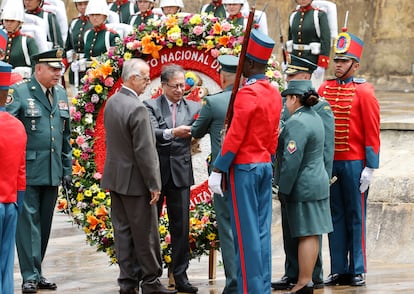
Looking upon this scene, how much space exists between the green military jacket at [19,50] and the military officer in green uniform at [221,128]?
173 inches

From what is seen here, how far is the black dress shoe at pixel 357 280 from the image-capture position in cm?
1125

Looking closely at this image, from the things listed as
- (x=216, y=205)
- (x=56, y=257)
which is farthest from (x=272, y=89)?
(x=56, y=257)

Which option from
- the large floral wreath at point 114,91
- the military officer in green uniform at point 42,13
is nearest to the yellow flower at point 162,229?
the large floral wreath at point 114,91

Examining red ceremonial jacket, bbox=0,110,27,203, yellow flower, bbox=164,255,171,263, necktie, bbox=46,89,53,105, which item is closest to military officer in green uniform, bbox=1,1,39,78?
necktie, bbox=46,89,53,105

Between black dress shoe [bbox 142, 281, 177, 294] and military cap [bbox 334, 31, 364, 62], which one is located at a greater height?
military cap [bbox 334, 31, 364, 62]

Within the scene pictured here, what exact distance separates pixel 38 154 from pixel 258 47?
7.16 feet

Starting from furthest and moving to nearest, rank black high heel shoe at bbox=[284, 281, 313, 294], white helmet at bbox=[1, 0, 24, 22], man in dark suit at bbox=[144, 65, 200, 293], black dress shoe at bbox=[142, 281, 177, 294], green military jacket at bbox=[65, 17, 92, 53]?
1. green military jacket at bbox=[65, 17, 92, 53]
2. white helmet at bbox=[1, 0, 24, 22]
3. man in dark suit at bbox=[144, 65, 200, 293]
4. black high heel shoe at bbox=[284, 281, 313, 294]
5. black dress shoe at bbox=[142, 281, 177, 294]

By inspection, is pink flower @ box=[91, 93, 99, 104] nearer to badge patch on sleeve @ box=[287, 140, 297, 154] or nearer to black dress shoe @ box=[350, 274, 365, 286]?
badge patch on sleeve @ box=[287, 140, 297, 154]

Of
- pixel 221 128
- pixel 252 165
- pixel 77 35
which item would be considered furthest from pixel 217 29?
pixel 77 35

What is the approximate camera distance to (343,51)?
11.4m

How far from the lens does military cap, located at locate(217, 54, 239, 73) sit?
1023 centimetres

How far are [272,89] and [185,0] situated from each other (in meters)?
13.4

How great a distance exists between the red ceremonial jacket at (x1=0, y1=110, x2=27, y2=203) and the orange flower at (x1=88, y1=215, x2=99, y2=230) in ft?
7.04

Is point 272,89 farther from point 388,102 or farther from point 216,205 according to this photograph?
point 388,102
